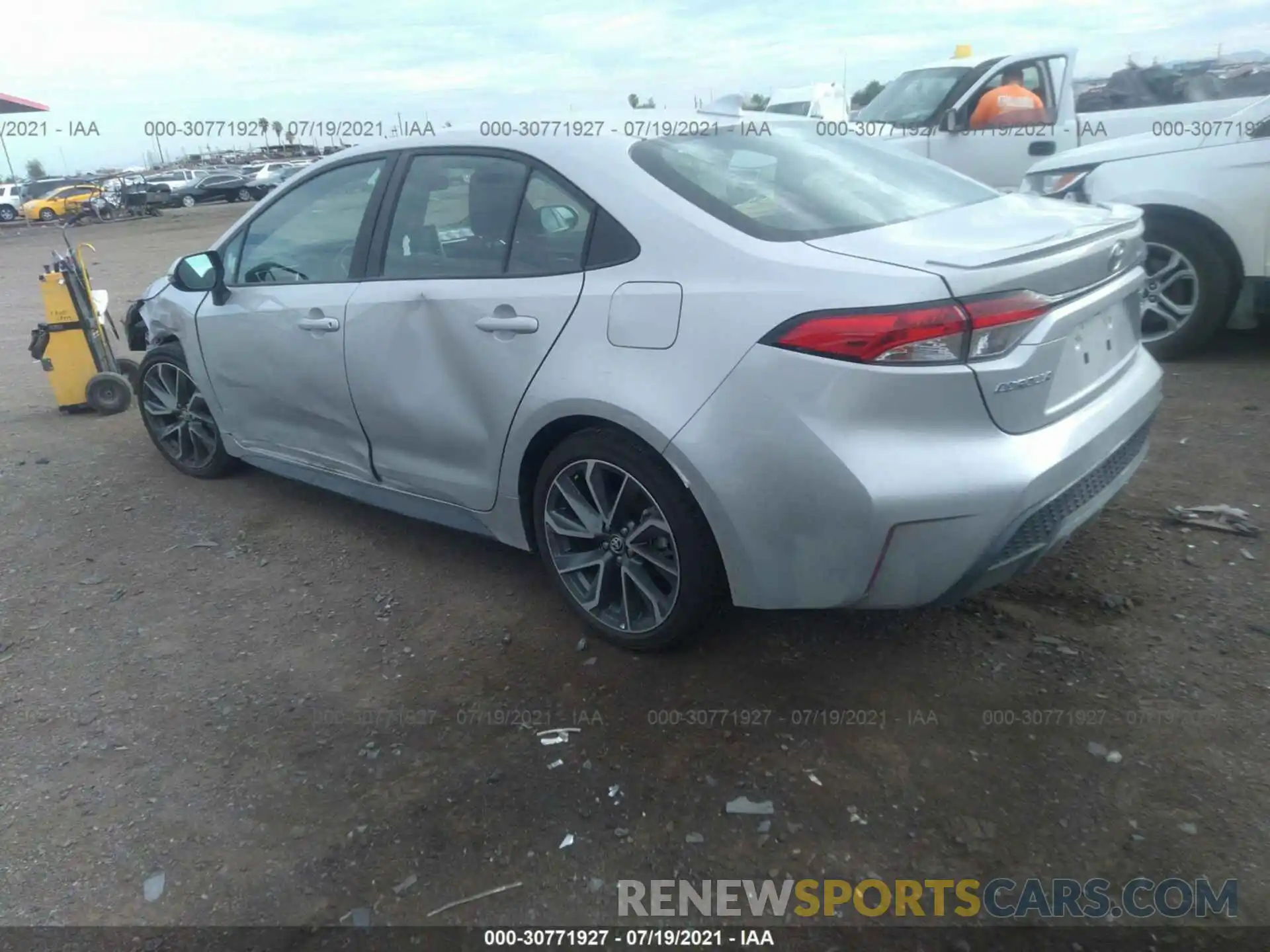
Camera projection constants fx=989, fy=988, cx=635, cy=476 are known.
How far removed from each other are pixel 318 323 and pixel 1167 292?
4.69 meters

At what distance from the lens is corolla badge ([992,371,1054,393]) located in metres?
2.48

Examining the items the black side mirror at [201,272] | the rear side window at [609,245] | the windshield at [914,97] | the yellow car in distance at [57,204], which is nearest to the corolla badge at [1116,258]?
the rear side window at [609,245]

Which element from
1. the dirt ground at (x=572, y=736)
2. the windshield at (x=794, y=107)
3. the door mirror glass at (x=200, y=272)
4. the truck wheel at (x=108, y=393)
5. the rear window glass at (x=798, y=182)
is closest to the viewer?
the dirt ground at (x=572, y=736)

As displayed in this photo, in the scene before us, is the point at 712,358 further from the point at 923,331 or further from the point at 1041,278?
Answer: the point at 1041,278

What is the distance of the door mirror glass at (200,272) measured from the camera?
4309 mm

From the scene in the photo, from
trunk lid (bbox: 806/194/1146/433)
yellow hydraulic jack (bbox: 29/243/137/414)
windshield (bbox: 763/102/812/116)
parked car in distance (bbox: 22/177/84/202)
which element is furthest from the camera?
parked car in distance (bbox: 22/177/84/202)

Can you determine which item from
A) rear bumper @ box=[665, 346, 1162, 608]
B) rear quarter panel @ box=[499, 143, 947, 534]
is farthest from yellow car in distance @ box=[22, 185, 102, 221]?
rear bumper @ box=[665, 346, 1162, 608]

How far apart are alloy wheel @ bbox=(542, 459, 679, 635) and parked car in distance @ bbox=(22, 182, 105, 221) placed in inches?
1571

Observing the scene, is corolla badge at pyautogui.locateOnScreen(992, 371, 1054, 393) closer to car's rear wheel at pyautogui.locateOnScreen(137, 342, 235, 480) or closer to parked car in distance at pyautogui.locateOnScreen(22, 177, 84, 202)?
car's rear wheel at pyautogui.locateOnScreen(137, 342, 235, 480)

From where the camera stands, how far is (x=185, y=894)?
2428 millimetres

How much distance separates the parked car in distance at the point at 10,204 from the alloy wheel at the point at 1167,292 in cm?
4459

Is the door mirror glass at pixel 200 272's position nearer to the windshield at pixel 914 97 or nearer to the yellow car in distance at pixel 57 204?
the windshield at pixel 914 97

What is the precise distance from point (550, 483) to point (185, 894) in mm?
1513

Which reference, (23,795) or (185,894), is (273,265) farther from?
(185,894)
